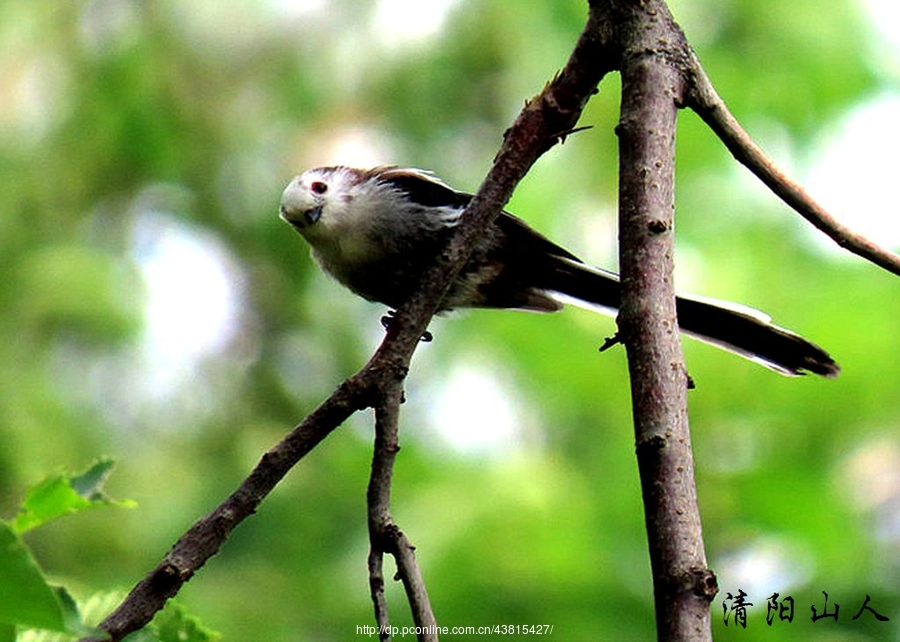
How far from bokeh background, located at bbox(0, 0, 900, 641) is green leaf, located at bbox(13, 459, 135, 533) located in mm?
2221

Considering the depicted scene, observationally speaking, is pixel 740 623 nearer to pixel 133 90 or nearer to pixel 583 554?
pixel 583 554

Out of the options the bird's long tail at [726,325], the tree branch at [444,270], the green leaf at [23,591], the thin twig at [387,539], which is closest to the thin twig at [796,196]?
the tree branch at [444,270]

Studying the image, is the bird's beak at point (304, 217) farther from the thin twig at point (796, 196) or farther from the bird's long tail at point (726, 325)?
the thin twig at point (796, 196)

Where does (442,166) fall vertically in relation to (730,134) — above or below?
above

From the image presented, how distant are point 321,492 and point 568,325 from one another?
60.4 inches

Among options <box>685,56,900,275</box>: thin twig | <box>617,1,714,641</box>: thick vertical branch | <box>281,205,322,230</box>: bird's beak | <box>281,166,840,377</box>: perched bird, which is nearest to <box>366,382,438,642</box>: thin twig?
<box>617,1,714,641</box>: thick vertical branch

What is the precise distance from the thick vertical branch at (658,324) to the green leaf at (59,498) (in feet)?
2.25

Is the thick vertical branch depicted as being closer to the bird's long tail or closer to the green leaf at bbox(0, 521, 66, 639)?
the bird's long tail

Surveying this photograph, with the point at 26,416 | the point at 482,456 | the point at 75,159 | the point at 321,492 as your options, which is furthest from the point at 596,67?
the point at 75,159

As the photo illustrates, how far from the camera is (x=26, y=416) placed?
6.02 meters

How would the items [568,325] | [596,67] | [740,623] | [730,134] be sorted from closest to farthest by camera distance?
[730,134] < [596,67] < [740,623] < [568,325]

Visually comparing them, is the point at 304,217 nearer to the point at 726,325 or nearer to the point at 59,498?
the point at 726,325

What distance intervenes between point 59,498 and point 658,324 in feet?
2.71

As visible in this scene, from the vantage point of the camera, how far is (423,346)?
721 centimetres
